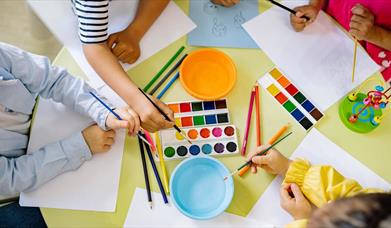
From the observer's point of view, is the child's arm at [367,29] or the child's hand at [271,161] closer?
the child's hand at [271,161]

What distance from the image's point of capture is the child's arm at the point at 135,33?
0.89 meters

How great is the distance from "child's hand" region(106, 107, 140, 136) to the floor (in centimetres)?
79

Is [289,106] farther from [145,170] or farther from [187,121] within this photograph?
[145,170]

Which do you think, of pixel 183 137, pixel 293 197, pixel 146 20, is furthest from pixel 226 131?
pixel 146 20

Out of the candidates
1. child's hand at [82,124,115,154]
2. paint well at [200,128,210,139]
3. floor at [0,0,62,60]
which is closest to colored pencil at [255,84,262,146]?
paint well at [200,128,210,139]

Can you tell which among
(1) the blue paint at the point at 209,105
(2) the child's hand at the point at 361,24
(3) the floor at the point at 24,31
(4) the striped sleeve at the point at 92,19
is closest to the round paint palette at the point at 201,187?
(1) the blue paint at the point at 209,105

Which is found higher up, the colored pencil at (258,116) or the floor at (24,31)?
the colored pencil at (258,116)

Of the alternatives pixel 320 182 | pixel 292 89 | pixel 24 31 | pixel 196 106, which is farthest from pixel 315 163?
pixel 24 31

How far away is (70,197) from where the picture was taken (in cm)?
78

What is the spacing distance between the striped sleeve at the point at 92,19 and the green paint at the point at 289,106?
1.47 feet

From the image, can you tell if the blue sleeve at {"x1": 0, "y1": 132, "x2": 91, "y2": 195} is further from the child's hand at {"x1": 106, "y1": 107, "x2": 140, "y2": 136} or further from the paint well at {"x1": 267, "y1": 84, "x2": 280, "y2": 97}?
the paint well at {"x1": 267, "y1": 84, "x2": 280, "y2": 97}

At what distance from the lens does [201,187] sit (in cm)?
79

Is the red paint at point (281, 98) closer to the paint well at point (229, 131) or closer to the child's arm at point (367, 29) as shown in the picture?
the paint well at point (229, 131)

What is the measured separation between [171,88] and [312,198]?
388 millimetres
